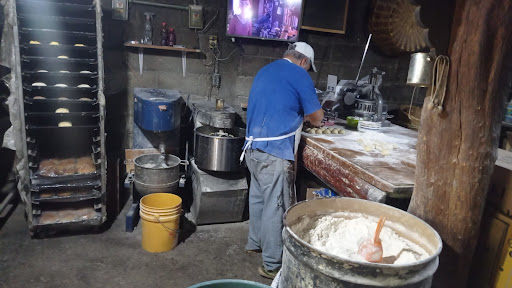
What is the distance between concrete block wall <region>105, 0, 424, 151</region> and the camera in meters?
4.22

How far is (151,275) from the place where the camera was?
108 inches

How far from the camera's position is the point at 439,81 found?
1.36 metres

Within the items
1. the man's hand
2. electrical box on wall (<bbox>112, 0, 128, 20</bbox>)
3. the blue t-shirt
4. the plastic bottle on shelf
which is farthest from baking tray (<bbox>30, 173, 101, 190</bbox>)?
the man's hand

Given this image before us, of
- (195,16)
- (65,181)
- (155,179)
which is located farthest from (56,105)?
(195,16)

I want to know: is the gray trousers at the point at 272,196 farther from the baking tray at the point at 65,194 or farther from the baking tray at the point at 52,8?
the baking tray at the point at 52,8

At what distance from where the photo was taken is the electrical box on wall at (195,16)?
165 inches

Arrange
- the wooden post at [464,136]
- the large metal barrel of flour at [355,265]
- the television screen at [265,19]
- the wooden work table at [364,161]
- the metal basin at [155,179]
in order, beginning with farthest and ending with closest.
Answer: the television screen at [265,19], the metal basin at [155,179], the wooden work table at [364,161], the wooden post at [464,136], the large metal barrel of flour at [355,265]

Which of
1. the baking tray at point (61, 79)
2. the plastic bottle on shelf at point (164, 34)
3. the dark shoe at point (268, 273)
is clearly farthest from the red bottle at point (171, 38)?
the dark shoe at point (268, 273)

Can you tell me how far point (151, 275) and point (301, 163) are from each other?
5.07 feet

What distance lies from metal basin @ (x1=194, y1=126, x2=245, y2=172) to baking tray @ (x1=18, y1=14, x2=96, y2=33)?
1.45 meters

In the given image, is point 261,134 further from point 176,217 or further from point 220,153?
point 176,217

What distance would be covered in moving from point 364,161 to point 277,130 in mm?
767

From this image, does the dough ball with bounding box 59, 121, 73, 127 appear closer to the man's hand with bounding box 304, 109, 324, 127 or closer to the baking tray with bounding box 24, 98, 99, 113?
the baking tray with bounding box 24, 98, 99, 113

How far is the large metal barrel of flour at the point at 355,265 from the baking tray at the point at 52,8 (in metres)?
2.84
